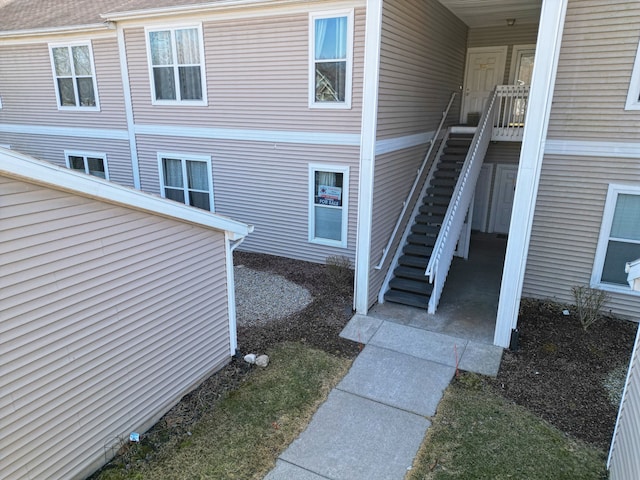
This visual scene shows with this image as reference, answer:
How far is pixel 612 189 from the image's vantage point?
717cm

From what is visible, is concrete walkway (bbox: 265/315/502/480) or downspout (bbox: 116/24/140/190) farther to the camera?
downspout (bbox: 116/24/140/190)

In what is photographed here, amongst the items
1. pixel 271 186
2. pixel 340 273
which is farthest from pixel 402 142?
pixel 271 186

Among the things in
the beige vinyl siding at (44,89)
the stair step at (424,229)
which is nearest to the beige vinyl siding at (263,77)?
the beige vinyl siding at (44,89)

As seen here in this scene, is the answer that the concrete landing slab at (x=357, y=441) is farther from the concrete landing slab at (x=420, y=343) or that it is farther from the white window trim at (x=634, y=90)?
the white window trim at (x=634, y=90)

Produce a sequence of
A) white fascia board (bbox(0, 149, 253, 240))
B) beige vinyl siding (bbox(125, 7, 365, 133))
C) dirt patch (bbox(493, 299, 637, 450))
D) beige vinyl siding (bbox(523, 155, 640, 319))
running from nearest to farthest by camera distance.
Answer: white fascia board (bbox(0, 149, 253, 240)) < dirt patch (bbox(493, 299, 637, 450)) < beige vinyl siding (bbox(523, 155, 640, 319)) < beige vinyl siding (bbox(125, 7, 365, 133))

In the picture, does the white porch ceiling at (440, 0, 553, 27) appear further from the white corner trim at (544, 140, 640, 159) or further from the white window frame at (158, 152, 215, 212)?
the white window frame at (158, 152, 215, 212)

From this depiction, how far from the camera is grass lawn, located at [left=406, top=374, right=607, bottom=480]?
431 centimetres

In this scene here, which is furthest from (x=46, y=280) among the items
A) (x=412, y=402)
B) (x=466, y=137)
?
(x=466, y=137)

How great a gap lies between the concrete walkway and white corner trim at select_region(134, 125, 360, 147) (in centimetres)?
383

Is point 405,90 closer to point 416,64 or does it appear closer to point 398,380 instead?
point 416,64

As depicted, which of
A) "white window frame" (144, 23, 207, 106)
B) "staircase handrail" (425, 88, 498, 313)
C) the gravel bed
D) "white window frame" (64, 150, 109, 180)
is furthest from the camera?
"white window frame" (64, 150, 109, 180)

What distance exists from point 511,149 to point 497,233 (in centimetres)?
250

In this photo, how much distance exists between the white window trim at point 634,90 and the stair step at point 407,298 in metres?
4.70

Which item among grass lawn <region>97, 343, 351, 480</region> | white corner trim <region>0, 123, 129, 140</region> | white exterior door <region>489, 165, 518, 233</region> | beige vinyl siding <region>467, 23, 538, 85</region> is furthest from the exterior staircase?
white corner trim <region>0, 123, 129, 140</region>
